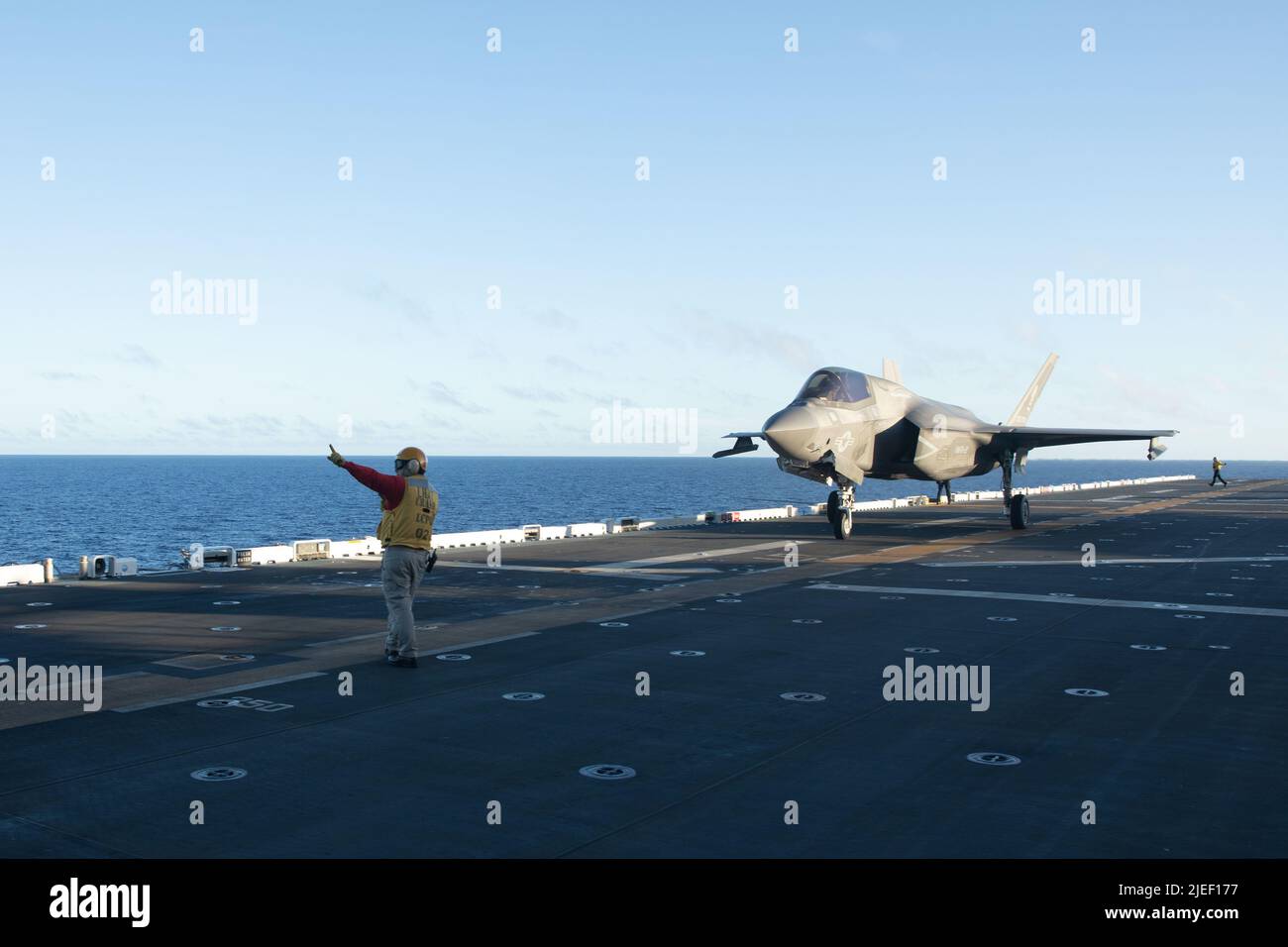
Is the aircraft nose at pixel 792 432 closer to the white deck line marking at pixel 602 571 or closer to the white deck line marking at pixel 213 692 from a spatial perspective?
the white deck line marking at pixel 602 571

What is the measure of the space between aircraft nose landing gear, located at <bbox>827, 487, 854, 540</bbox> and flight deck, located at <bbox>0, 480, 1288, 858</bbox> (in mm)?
12310

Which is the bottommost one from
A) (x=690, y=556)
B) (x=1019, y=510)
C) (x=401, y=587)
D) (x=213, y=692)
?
(x=690, y=556)

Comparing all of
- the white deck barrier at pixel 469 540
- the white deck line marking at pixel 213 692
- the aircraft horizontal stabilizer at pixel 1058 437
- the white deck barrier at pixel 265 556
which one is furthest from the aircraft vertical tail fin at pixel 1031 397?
the white deck line marking at pixel 213 692

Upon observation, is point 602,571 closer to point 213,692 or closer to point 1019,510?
point 213,692

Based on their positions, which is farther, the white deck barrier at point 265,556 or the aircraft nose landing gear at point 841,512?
the aircraft nose landing gear at point 841,512

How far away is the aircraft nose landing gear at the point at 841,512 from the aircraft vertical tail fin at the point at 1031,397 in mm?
15324

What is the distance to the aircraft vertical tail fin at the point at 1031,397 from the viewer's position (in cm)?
4778

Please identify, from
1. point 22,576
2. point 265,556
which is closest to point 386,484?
point 22,576

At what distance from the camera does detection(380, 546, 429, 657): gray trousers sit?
42.3 feet

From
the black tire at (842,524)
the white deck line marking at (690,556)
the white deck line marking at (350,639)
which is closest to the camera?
the white deck line marking at (350,639)

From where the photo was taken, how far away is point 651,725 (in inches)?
404

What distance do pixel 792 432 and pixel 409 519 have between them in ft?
60.7

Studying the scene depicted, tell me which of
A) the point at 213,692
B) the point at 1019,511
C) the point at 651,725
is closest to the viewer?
the point at 651,725

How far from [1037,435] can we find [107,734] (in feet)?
119
